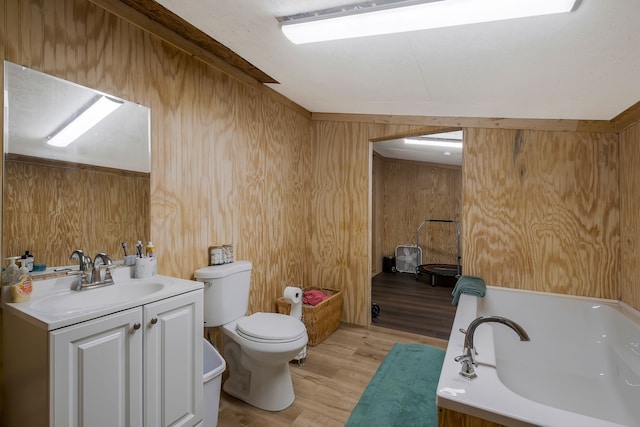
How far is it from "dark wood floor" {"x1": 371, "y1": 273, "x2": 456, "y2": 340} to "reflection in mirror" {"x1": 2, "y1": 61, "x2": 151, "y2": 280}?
8.84ft

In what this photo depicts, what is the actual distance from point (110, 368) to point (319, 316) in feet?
6.22

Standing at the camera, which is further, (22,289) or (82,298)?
(82,298)

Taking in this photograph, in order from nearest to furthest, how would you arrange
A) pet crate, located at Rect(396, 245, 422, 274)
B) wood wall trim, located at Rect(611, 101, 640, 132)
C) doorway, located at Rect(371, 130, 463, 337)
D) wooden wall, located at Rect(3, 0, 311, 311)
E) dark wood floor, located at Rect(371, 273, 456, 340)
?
wooden wall, located at Rect(3, 0, 311, 311) → wood wall trim, located at Rect(611, 101, 640, 132) → dark wood floor, located at Rect(371, 273, 456, 340) → doorway, located at Rect(371, 130, 463, 337) → pet crate, located at Rect(396, 245, 422, 274)

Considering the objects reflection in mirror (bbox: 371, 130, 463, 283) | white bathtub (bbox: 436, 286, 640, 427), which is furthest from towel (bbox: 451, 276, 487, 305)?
reflection in mirror (bbox: 371, 130, 463, 283)

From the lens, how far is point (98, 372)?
1.24 meters

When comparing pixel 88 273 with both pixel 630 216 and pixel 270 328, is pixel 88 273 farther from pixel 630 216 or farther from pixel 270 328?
pixel 630 216

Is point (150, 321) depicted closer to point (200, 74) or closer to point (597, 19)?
point (200, 74)

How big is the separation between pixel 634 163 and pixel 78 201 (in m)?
3.46

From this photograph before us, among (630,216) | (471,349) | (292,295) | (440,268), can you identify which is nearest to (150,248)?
(292,295)

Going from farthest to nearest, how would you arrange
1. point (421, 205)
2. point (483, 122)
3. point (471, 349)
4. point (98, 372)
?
1. point (421, 205)
2. point (483, 122)
3. point (471, 349)
4. point (98, 372)

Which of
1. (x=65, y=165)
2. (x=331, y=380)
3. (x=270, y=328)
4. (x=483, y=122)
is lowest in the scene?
(x=331, y=380)

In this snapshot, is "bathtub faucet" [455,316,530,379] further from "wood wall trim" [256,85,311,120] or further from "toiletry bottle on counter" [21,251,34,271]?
"wood wall trim" [256,85,311,120]

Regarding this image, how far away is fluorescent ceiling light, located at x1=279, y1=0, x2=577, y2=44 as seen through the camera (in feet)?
4.08

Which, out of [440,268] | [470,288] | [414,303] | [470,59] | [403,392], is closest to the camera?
[470,59]
